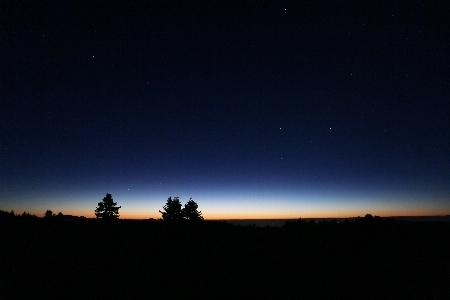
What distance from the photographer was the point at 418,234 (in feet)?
72.0

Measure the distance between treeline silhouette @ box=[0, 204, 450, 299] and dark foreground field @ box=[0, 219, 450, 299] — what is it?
0.14 feet

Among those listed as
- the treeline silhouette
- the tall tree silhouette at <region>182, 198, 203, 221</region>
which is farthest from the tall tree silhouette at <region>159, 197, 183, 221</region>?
the treeline silhouette

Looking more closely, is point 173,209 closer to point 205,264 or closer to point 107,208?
point 107,208

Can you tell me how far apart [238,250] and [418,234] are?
17121mm

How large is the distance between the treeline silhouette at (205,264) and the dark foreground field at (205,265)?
0.14 ft

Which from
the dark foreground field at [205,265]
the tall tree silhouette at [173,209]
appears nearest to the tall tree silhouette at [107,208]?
the tall tree silhouette at [173,209]

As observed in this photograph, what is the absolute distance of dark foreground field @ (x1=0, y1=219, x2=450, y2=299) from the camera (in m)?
Answer: 9.83

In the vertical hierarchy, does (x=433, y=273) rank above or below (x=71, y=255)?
below

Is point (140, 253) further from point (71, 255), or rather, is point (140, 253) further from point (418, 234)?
point (418, 234)

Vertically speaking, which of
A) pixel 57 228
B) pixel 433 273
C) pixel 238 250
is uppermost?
pixel 57 228

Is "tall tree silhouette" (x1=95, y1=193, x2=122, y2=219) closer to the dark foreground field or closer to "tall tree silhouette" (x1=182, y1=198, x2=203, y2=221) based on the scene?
"tall tree silhouette" (x1=182, y1=198, x2=203, y2=221)

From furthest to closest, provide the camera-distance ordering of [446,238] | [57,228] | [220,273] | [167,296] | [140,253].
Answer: [446,238], [57,228], [140,253], [220,273], [167,296]

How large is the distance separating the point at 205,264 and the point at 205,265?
20 centimetres

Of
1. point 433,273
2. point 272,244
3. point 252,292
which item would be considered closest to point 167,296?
point 252,292
